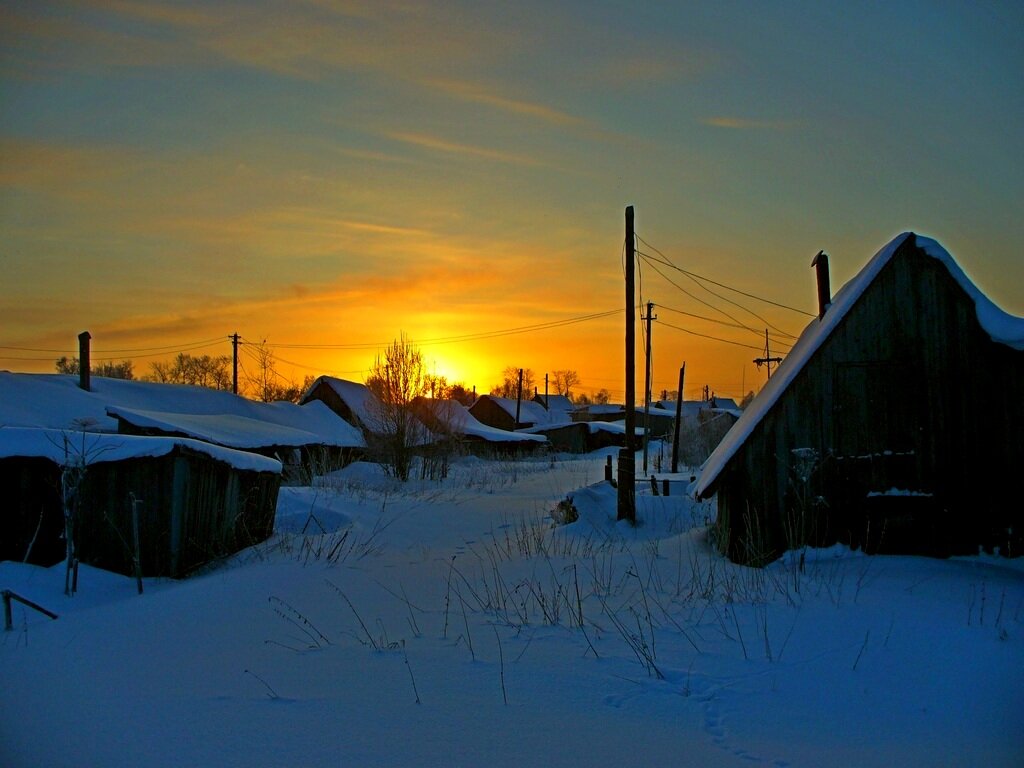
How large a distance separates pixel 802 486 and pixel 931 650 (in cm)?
486

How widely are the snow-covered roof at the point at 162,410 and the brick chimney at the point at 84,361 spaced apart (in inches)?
10.3

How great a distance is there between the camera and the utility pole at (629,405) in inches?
620

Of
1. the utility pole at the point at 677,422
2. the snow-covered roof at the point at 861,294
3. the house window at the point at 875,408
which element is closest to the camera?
the snow-covered roof at the point at 861,294

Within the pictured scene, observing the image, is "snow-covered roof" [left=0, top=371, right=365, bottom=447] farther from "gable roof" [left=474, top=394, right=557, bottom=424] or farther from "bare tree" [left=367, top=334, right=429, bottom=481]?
"gable roof" [left=474, top=394, right=557, bottom=424]

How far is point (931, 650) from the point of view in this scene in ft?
21.2

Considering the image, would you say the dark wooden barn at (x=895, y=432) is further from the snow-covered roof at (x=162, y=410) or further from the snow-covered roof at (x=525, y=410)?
the snow-covered roof at (x=525, y=410)

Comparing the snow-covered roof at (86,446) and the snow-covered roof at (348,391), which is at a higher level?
the snow-covered roof at (348,391)

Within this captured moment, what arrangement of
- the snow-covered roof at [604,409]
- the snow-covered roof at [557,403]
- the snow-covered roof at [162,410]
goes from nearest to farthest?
1. the snow-covered roof at [162,410]
2. the snow-covered roof at [604,409]
3. the snow-covered roof at [557,403]

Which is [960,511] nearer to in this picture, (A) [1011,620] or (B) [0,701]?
(A) [1011,620]

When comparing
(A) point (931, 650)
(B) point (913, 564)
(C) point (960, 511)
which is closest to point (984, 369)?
(C) point (960, 511)

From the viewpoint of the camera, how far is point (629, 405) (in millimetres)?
17156

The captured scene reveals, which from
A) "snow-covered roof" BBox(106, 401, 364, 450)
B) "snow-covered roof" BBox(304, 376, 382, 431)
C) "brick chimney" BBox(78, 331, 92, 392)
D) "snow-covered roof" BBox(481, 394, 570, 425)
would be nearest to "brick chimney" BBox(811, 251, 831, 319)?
"snow-covered roof" BBox(106, 401, 364, 450)

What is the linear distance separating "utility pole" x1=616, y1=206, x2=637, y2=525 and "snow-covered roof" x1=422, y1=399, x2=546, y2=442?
1493 centimetres

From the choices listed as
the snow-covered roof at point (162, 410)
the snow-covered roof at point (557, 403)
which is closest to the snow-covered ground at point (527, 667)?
the snow-covered roof at point (162, 410)
